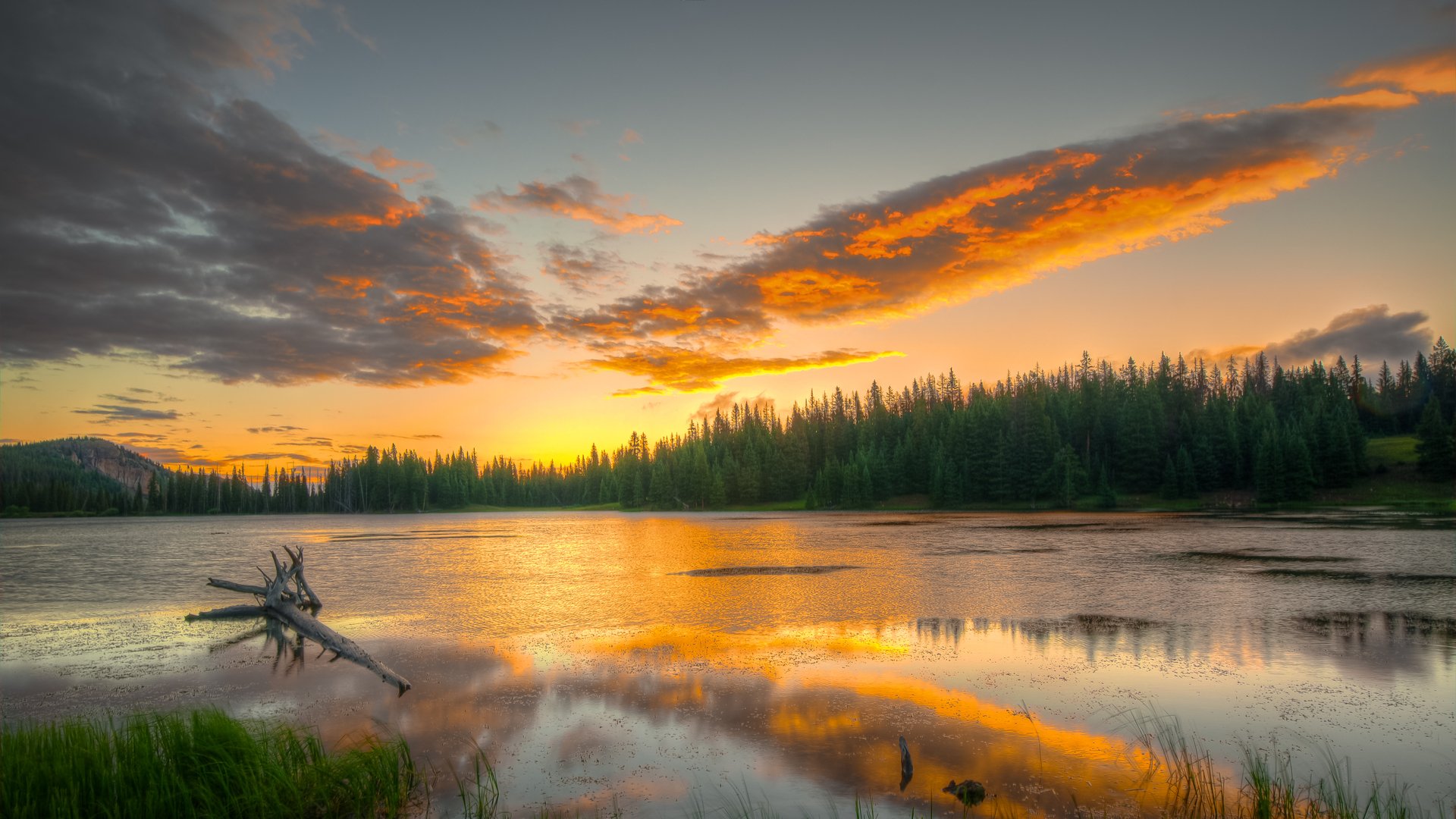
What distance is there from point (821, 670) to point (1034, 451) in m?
109

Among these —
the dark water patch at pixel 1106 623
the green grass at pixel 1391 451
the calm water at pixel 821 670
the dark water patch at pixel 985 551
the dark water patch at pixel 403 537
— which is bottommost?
the dark water patch at pixel 403 537

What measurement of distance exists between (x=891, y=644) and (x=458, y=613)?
1339 centimetres

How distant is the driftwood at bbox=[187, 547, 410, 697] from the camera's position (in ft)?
46.4

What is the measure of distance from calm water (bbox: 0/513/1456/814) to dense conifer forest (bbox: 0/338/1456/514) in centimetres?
7421

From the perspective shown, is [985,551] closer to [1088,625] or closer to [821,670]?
[1088,625]

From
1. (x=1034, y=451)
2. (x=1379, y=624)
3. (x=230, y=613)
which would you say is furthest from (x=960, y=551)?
(x=1034, y=451)

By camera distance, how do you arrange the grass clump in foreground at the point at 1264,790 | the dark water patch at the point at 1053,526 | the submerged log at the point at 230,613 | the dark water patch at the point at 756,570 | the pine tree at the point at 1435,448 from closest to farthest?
the grass clump in foreground at the point at 1264,790 < the submerged log at the point at 230,613 < the dark water patch at the point at 756,570 < the dark water patch at the point at 1053,526 < the pine tree at the point at 1435,448

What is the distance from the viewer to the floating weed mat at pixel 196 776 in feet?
23.6

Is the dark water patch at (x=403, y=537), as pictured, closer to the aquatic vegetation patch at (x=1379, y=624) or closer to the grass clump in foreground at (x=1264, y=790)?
the aquatic vegetation patch at (x=1379, y=624)

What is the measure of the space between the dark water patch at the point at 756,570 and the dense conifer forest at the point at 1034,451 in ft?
270

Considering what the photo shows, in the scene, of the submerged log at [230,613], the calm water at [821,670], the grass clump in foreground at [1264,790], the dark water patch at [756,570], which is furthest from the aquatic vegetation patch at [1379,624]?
the submerged log at [230,613]

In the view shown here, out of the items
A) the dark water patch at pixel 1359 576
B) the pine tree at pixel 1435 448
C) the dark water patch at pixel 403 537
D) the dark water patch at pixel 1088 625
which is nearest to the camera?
the dark water patch at pixel 1088 625

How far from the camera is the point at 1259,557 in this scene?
3266 cm

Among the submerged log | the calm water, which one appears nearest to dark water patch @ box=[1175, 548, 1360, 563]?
the calm water
